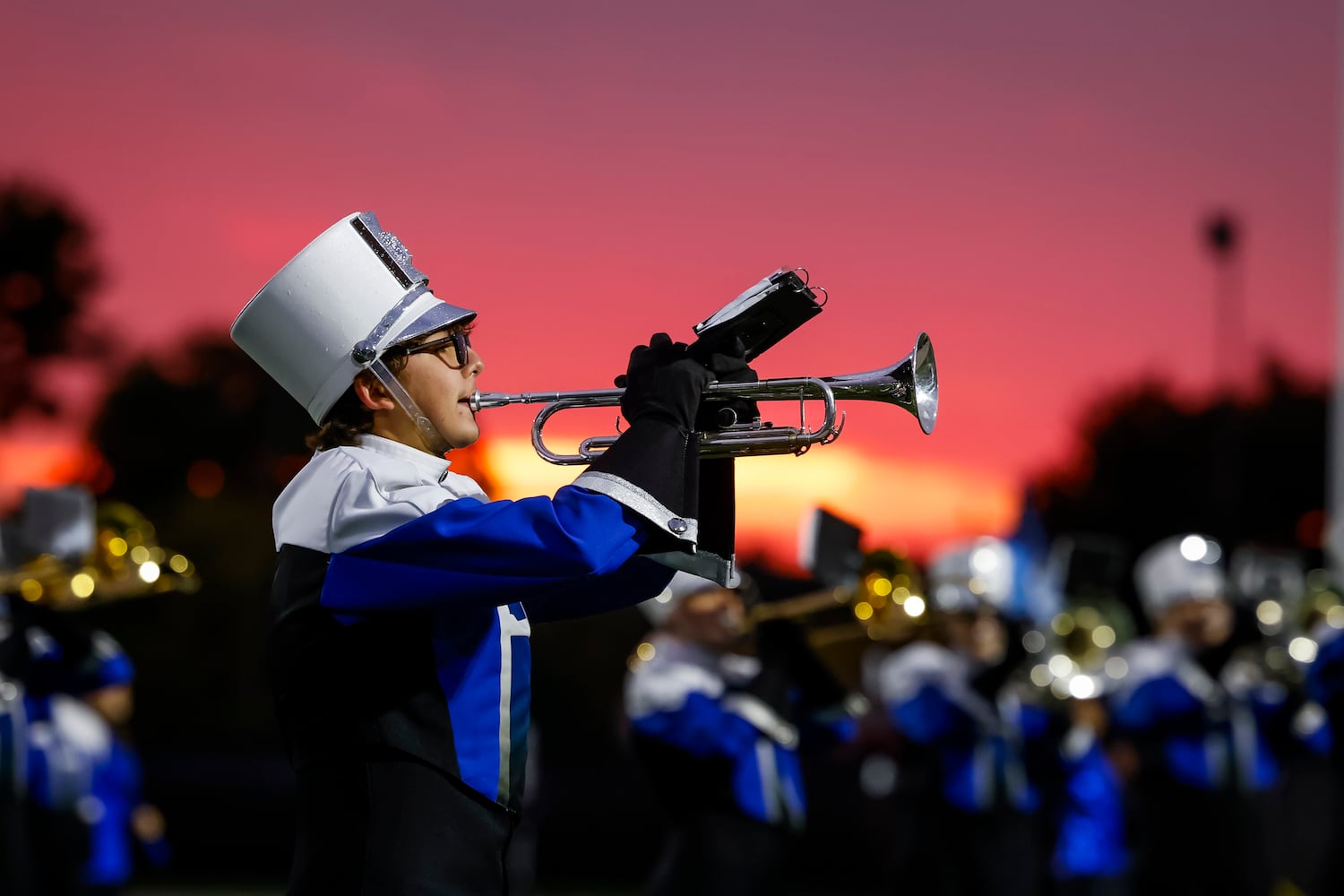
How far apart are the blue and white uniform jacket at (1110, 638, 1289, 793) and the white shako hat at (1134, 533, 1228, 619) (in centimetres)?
35

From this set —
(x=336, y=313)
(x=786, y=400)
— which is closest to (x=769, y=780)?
(x=786, y=400)

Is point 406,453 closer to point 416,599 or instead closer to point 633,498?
point 416,599

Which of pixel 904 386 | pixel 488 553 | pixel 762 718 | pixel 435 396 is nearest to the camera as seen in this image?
pixel 488 553

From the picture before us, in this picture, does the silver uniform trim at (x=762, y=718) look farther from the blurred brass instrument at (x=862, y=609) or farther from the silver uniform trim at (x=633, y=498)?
the silver uniform trim at (x=633, y=498)

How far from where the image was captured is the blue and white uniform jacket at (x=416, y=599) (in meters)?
2.81

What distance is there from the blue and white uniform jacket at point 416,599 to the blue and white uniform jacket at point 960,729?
6.95 metres

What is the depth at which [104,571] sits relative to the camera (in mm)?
7930

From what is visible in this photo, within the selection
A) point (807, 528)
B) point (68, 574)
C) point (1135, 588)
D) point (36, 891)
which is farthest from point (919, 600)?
point (1135, 588)

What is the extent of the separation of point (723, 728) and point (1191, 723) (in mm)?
4000

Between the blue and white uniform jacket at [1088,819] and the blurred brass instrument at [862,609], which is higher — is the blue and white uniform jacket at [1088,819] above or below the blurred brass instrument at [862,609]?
below

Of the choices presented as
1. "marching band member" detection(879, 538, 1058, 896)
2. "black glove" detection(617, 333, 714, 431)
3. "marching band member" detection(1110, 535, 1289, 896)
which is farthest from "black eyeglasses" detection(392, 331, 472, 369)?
"marching band member" detection(1110, 535, 1289, 896)

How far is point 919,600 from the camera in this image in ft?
26.2

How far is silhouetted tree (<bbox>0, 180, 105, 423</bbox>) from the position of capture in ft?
102

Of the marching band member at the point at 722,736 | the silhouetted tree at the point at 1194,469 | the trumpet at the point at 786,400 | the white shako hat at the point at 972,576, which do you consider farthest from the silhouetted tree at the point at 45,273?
the trumpet at the point at 786,400
